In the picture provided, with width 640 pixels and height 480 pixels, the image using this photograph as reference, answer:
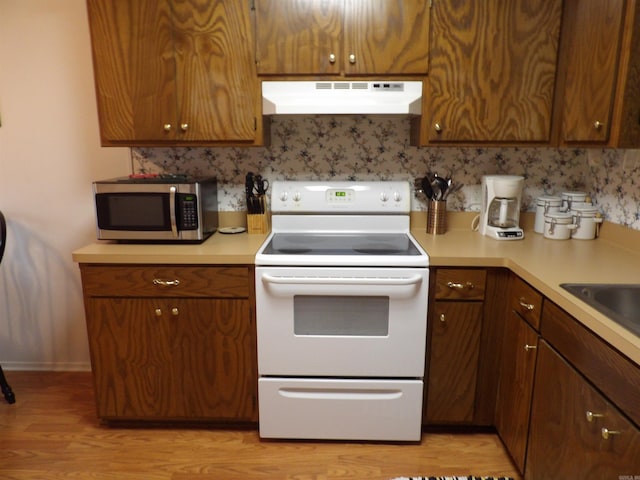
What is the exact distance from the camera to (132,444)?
6.51 feet

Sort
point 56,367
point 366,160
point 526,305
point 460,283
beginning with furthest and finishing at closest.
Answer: point 56,367 < point 366,160 < point 460,283 < point 526,305

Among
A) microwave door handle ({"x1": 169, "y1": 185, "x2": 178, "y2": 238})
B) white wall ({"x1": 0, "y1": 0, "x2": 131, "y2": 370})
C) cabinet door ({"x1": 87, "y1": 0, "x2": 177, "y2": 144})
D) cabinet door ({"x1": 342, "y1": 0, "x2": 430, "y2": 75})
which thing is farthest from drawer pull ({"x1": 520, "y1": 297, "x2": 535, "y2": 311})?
white wall ({"x1": 0, "y1": 0, "x2": 131, "y2": 370})

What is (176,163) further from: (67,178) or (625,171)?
(625,171)

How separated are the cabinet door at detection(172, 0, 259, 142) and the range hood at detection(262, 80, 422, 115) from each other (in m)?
0.11

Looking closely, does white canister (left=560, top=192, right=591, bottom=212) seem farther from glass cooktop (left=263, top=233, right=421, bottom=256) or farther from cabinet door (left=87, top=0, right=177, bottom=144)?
cabinet door (left=87, top=0, right=177, bottom=144)

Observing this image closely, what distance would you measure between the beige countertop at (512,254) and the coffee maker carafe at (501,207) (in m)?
0.05

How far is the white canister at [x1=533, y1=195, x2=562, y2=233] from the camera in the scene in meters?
2.13

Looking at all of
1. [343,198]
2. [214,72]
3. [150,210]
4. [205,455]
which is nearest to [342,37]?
[214,72]

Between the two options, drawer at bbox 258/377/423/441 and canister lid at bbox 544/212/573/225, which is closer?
drawer at bbox 258/377/423/441

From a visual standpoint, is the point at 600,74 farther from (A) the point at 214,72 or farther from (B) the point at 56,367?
(B) the point at 56,367

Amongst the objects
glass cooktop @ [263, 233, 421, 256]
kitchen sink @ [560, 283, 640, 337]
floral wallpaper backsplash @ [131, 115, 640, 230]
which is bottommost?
kitchen sink @ [560, 283, 640, 337]

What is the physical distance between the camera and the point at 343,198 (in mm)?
2215

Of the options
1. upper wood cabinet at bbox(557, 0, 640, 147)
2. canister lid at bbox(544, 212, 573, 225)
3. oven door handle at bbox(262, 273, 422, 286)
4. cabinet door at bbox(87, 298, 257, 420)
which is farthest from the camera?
canister lid at bbox(544, 212, 573, 225)

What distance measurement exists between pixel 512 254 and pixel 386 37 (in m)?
1.05
